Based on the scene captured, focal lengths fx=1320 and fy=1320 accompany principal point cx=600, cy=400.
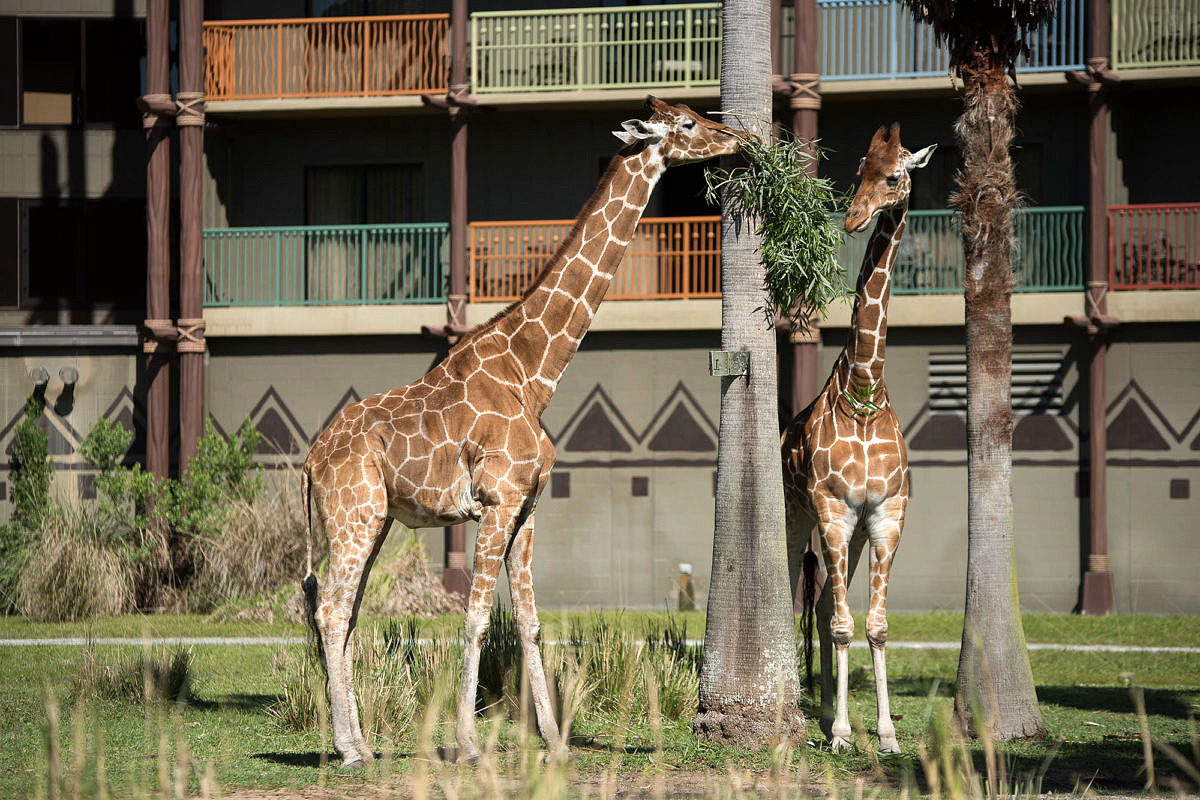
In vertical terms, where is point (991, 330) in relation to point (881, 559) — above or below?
above

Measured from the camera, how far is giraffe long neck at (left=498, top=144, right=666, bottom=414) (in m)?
8.72

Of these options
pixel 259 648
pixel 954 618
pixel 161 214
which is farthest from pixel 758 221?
pixel 161 214

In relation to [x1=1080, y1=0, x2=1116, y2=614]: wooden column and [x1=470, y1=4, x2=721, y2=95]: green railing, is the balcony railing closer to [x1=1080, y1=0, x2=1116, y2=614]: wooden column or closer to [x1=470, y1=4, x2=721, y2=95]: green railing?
[x1=1080, y1=0, x2=1116, y2=614]: wooden column

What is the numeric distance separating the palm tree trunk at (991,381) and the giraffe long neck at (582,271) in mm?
2596

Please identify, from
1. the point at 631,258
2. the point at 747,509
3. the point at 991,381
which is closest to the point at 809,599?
the point at 747,509

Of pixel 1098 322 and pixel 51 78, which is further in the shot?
pixel 51 78

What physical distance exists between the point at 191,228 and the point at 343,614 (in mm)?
13915

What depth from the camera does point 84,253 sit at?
2256cm

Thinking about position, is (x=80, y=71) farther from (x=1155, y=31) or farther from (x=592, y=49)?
(x=1155, y=31)

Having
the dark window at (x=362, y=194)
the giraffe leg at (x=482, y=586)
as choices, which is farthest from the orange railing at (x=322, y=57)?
the giraffe leg at (x=482, y=586)

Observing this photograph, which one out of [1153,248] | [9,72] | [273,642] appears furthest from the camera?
[9,72]

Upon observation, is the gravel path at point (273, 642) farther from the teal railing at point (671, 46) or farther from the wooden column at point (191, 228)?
the teal railing at point (671, 46)

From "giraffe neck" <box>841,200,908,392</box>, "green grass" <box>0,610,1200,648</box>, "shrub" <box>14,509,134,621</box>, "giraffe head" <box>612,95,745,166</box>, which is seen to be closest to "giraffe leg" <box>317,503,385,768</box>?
"giraffe head" <box>612,95,745,166</box>

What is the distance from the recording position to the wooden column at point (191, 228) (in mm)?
20406
